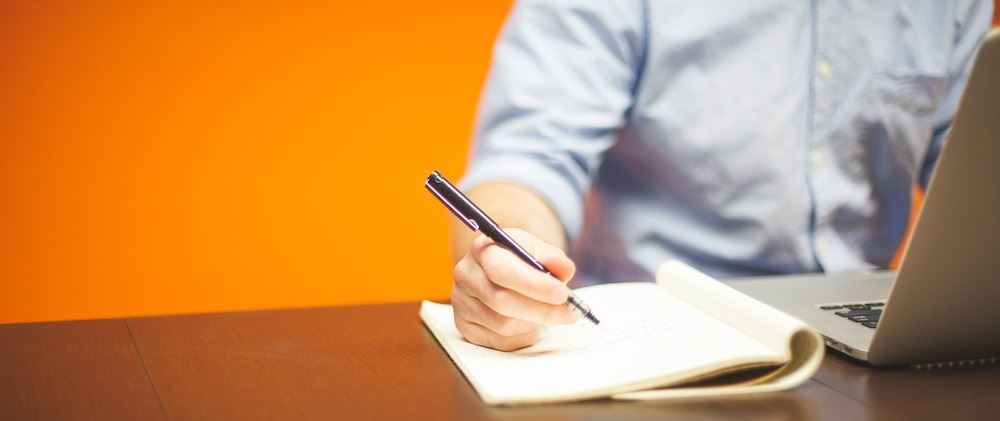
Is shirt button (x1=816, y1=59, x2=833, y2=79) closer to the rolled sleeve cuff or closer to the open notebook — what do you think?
the rolled sleeve cuff

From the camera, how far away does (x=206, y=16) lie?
6.01ft

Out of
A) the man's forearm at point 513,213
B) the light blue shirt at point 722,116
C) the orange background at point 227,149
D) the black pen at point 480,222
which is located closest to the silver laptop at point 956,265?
the black pen at point 480,222

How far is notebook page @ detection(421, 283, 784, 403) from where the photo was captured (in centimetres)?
50

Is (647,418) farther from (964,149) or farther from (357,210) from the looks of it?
(357,210)

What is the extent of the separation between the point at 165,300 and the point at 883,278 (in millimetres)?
1579

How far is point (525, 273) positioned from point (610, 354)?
0.08 metres

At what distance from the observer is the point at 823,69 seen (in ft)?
3.56

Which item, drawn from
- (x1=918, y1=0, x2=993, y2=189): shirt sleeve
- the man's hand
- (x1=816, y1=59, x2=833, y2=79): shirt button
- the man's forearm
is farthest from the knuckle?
(x1=918, y1=0, x2=993, y2=189): shirt sleeve

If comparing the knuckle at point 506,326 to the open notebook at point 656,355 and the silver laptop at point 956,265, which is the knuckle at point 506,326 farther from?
the silver laptop at point 956,265

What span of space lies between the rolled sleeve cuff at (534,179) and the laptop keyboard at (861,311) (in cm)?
33

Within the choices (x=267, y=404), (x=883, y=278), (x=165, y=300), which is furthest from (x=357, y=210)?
(x=267, y=404)

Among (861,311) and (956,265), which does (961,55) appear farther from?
(956,265)

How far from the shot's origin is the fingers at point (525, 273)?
54cm

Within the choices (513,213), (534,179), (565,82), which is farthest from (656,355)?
(565,82)
